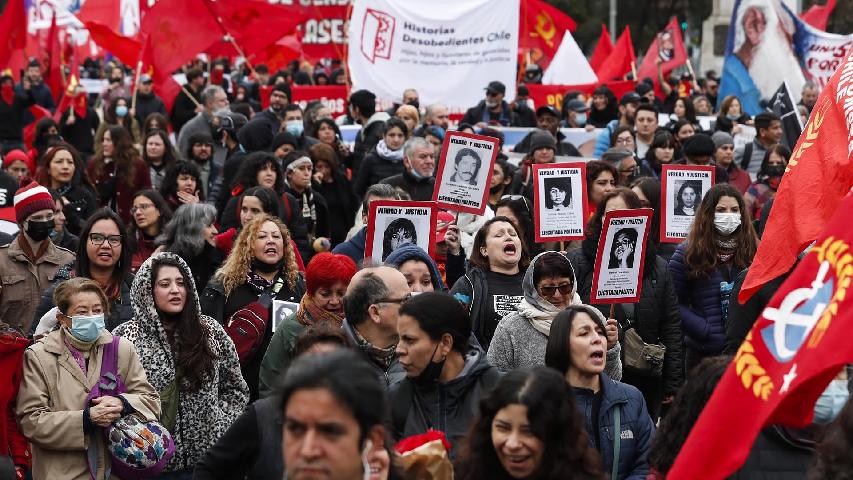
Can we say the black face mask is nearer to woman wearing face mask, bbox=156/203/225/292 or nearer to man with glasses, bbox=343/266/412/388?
woman wearing face mask, bbox=156/203/225/292

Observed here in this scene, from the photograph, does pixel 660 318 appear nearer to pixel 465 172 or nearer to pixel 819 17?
pixel 465 172

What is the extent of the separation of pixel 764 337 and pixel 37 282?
5249mm

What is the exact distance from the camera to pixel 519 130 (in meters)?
16.0

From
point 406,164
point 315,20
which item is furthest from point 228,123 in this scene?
point 315,20

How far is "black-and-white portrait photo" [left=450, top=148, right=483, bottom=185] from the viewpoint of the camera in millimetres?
9656

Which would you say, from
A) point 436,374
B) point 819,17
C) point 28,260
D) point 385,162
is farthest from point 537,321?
point 819,17

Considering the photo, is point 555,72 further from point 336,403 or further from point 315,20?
point 336,403

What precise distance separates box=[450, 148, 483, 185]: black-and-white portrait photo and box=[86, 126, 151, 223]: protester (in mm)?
3320

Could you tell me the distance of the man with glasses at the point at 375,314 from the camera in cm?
601

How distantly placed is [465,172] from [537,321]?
→ 3.01 metres

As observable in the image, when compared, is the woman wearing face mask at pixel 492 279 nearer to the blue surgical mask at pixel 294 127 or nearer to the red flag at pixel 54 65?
the blue surgical mask at pixel 294 127

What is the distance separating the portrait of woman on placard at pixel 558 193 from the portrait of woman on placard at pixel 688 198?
769 millimetres

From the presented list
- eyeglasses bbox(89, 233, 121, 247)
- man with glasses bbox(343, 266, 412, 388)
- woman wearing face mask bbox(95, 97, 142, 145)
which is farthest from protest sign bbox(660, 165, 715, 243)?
woman wearing face mask bbox(95, 97, 142, 145)

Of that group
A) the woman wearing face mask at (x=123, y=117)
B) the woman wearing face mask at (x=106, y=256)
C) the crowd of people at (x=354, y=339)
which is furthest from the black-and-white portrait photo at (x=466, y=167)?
the woman wearing face mask at (x=123, y=117)
